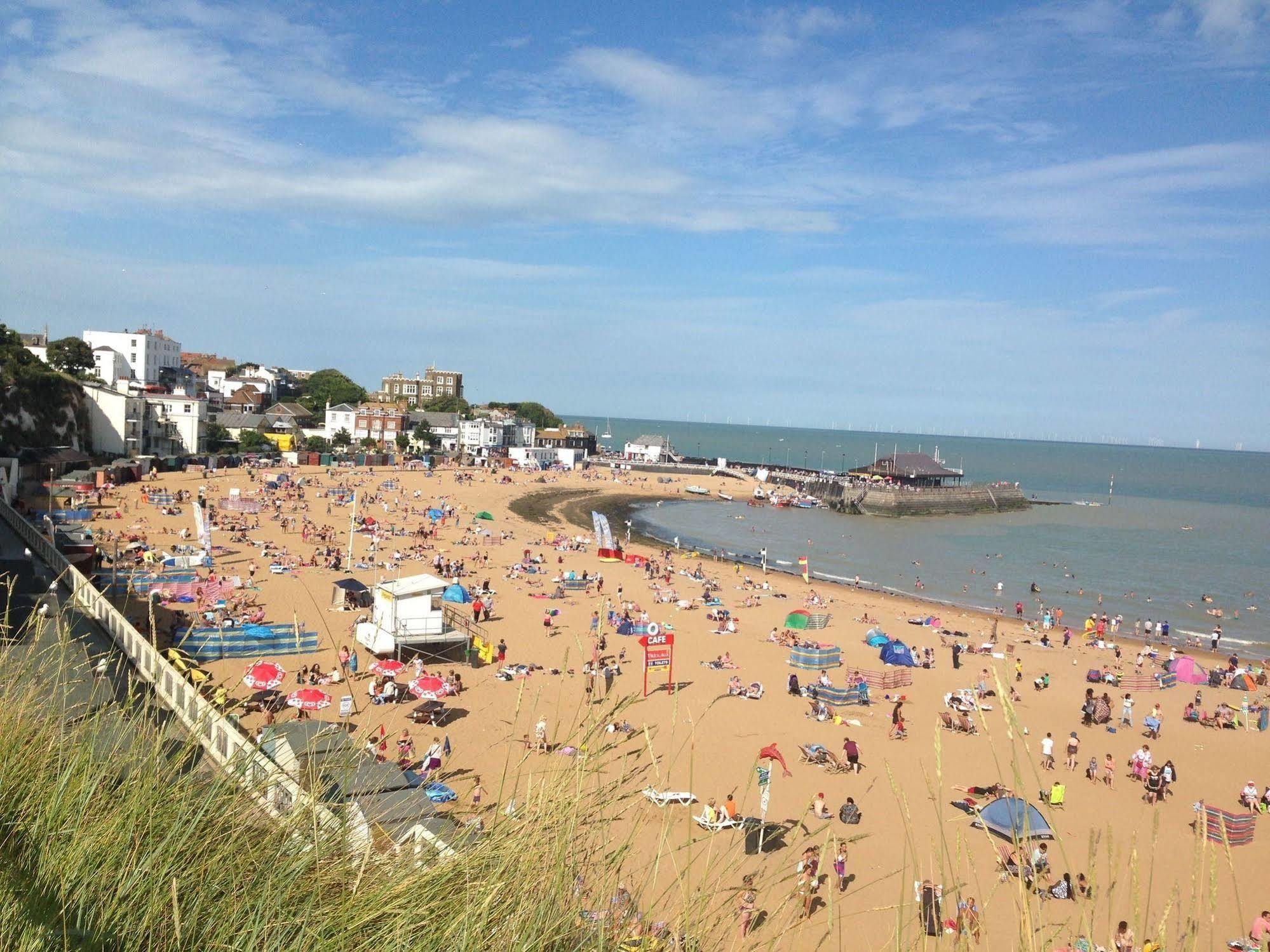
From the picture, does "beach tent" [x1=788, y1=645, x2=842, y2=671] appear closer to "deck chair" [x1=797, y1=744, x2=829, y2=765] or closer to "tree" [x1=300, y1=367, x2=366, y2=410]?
"deck chair" [x1=797, y1=744, x2=829, y2=765]

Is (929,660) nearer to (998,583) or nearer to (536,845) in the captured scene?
(998,583)

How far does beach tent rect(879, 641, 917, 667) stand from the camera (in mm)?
20828

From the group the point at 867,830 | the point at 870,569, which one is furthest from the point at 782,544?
the point at 867,830

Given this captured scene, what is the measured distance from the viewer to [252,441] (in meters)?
66.1

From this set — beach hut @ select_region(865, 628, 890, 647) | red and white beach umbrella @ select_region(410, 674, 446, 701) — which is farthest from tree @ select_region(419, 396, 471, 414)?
red and white beach umbrella @ select_region(410, 674, 446, 701)

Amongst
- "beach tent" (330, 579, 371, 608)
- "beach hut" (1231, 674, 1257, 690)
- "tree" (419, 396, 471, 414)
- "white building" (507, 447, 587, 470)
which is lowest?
Answer: "beach hut" (1231, 674, 1257, 690)

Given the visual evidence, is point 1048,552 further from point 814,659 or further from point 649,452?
point 649,452

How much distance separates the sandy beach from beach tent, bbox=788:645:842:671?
0.34 metres

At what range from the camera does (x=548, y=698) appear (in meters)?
15.8

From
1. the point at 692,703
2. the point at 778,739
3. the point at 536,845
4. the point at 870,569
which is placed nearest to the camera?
the point at 536,845

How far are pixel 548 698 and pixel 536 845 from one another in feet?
43.2

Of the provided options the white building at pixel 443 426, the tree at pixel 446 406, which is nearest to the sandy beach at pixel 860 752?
the white building at pixel 443 426

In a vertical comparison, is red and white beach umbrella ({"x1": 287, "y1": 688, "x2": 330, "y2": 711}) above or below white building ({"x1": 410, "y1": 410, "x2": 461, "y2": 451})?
below

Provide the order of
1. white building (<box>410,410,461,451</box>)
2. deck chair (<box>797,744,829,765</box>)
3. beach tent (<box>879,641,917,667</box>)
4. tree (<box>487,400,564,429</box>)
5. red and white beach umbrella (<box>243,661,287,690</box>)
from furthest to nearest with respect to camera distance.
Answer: tree (<box>487,400,564,429</box>)
white building (<box>410,410,461,451</box>)
beach tent (<box>879,641,917,667</box>)
deck chair (<box>797,744,829,765</box>)
red and white beach umbrella (<box>243,661,287,690</box>)
